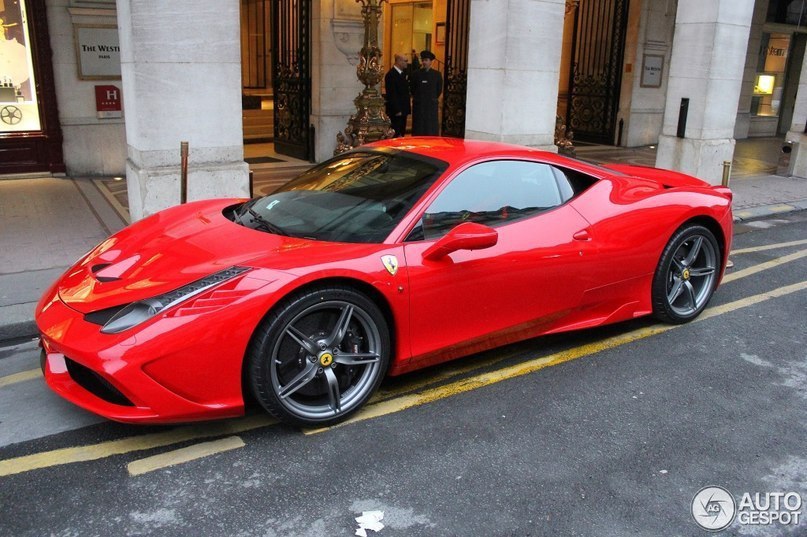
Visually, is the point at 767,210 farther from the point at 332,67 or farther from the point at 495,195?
the point at 332,67

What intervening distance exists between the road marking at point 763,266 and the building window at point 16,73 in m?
9.41

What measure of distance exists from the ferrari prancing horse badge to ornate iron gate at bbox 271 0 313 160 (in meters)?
9.58

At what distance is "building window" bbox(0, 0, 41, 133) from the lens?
10008 mm

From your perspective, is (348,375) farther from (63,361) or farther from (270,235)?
(63,361)

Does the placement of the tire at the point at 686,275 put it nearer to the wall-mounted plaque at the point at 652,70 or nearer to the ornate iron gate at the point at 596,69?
the ornate iron gate at the point at 596,69

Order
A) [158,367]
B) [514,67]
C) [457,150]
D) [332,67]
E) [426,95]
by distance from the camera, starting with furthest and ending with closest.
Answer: [332,67] → [426,95] → [514,67] → [457,150] → [158,367]

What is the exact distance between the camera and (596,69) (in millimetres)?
17109

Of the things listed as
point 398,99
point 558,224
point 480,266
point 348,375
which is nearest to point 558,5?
point 398,99

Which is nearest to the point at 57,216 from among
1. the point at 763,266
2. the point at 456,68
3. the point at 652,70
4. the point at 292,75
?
the point at 292,75

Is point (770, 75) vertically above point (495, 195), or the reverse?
point (770, 75)

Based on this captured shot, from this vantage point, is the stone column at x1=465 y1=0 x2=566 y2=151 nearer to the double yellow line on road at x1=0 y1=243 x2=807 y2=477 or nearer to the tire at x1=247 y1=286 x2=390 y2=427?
the double yellow line on road at x1=0 y1=243 x2=807 y2=477

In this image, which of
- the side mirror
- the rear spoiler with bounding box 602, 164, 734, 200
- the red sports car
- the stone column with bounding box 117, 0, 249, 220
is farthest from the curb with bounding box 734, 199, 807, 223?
the side mirror

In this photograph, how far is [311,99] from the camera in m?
12.9

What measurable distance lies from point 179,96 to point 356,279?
424 cm
